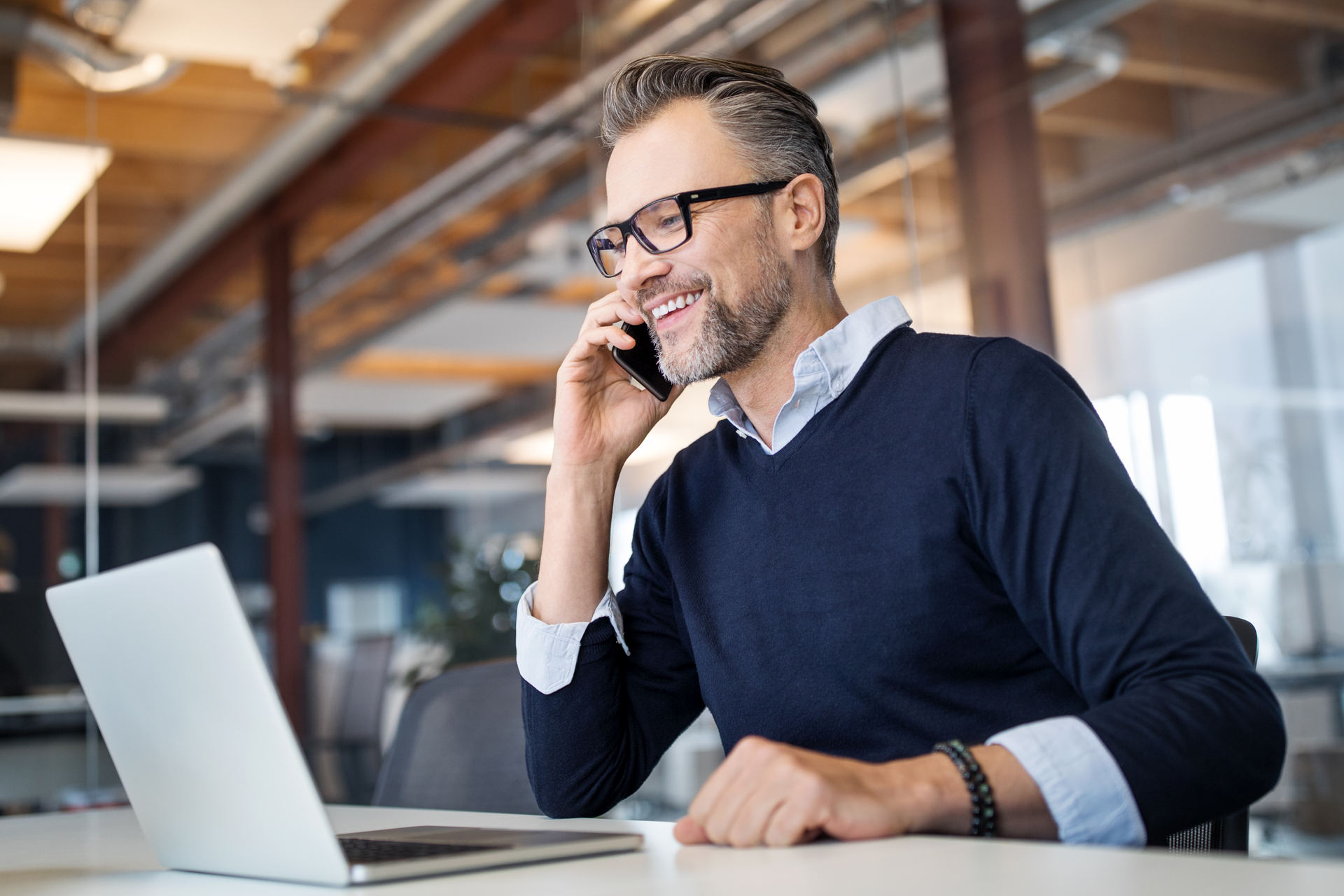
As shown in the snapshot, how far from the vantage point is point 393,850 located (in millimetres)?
1008

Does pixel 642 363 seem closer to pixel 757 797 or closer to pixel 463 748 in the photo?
pixel 463 748

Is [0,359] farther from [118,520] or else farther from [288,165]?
[288,165]

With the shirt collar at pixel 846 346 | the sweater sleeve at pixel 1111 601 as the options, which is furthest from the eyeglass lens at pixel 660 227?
the sweater sleeve at pixel 1111 601

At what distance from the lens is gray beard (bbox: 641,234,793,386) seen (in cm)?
159

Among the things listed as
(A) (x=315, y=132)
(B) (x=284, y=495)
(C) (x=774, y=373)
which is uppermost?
(A) (x=315, y=132)

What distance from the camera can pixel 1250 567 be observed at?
11.8ft

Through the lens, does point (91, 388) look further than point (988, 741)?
Yes

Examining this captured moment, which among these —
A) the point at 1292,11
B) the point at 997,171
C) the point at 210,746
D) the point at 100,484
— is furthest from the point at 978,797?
the point at 100,484

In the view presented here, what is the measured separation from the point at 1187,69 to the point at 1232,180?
394 millimetres

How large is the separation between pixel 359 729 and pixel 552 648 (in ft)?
12.6

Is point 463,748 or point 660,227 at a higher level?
point 660,227

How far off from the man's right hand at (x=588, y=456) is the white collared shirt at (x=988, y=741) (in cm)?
3

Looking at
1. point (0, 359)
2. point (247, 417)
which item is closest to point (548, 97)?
point (247, 417)

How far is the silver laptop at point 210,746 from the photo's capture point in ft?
2.80
